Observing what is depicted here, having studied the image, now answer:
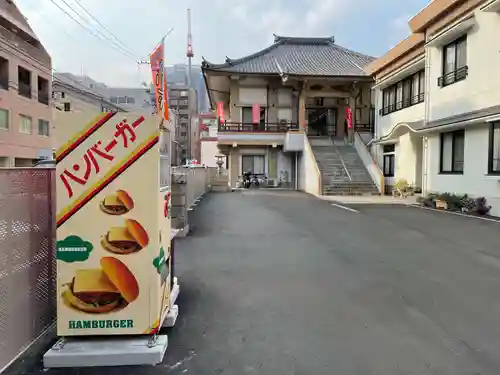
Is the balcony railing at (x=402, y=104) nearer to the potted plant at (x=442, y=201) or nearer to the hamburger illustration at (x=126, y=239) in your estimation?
the potted plant at (x=442, y=201)

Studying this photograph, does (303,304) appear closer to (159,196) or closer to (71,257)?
(159,196)

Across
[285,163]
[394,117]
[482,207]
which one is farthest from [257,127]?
[482,207]

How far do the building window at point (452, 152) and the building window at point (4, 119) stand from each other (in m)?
23.4

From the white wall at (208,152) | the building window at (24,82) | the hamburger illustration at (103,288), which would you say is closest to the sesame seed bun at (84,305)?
the hamburger illustration at (103,288)

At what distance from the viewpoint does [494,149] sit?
397 inches

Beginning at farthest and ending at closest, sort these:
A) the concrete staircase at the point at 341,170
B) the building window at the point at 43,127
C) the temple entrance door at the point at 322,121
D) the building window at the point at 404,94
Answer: the building window at the point at 43,127
the temple entrance door at the point at 322,121
the concrete staircase at the point at 341,170
the building window at the point at 404,94

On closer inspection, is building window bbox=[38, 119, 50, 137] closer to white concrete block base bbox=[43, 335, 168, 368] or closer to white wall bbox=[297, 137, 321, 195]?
white wall bbox=[297, 137, 321, 195]

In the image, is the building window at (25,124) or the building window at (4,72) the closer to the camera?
the building window at (4,72)

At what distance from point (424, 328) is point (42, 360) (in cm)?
288

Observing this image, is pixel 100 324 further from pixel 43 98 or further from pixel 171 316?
pixel 43 98

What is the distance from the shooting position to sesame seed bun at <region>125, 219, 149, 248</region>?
8.41 feet

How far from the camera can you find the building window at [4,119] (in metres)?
22.1

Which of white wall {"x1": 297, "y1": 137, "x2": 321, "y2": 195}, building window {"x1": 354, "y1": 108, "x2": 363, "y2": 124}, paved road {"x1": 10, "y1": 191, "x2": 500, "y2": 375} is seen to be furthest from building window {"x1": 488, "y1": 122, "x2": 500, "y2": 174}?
building window {"x1": 354, "y1": 108, "x2": 363, "y2": 124}

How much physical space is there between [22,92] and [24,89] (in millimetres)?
379
